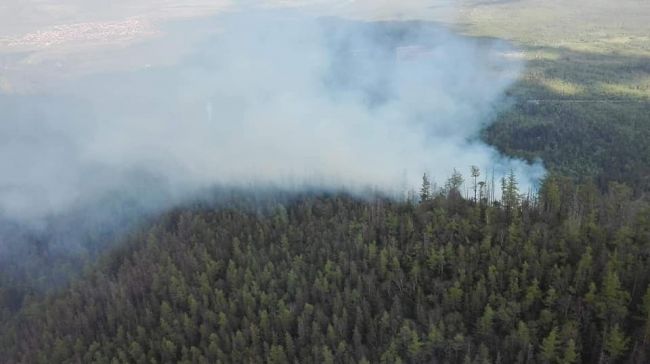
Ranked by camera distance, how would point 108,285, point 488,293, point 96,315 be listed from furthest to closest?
point 108,285 < point 96,315 < point 488,293

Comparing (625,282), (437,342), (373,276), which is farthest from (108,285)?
(625,282)

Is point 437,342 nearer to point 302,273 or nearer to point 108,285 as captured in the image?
point 302,273

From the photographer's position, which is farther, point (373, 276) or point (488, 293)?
point (373, 276)

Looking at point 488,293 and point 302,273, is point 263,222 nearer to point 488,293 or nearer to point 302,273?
point 302,273

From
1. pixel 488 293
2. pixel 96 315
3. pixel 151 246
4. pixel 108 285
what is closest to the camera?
pixel 488 293

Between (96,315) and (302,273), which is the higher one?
(302,273)

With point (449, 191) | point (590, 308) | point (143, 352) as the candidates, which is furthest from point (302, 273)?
point (590, 308)
